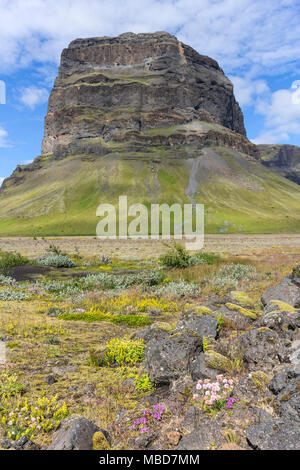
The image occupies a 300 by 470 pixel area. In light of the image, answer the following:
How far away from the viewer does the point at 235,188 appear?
164 metres

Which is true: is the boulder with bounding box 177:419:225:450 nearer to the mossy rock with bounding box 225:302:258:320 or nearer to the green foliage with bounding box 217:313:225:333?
the green foliage with bounding box 217:313:225:333

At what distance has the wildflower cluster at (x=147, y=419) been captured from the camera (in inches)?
181

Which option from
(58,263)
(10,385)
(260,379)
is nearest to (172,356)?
(260,379)

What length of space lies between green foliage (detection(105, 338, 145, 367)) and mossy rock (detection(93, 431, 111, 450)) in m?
2.98

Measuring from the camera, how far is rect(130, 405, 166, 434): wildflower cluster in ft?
15.1

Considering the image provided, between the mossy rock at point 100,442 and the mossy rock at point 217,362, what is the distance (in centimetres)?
265

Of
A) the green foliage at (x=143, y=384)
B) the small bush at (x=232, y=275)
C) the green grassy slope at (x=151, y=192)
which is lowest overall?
the green foliage at (x=143, y=384)

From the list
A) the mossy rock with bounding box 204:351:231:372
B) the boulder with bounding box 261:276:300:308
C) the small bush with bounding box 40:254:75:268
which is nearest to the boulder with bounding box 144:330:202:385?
the mossy rock with bounding box 204:351:231:372

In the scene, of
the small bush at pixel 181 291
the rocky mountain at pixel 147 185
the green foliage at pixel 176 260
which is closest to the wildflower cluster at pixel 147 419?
the small bush at pixel 181 291

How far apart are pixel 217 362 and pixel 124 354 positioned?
101 inches

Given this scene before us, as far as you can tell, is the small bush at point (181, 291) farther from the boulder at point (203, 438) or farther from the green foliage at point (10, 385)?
the boulder at point (203, 438)

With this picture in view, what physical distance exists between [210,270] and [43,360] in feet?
53.9

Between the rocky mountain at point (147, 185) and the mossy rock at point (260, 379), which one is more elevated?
the rocky mountain at point (147, 185)
